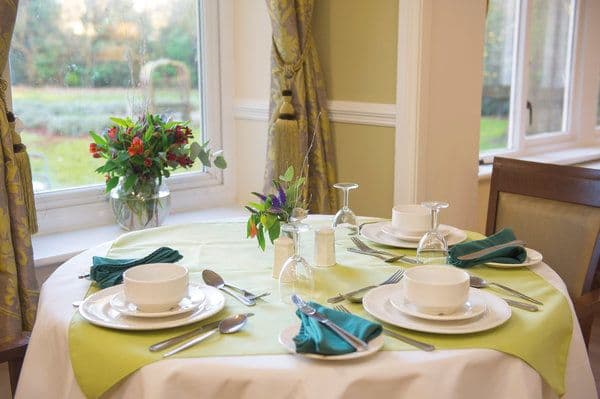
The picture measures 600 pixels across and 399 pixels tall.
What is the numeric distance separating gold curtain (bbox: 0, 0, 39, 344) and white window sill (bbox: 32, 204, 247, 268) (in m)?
0.23

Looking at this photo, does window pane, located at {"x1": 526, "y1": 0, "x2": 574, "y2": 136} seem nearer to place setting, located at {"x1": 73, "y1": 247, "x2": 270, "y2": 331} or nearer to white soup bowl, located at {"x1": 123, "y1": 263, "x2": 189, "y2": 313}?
place setting, located at {"x1": 73, "y1": 247, "x2": 270, "y2": 331}

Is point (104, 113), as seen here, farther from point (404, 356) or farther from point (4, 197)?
point (404, 356)

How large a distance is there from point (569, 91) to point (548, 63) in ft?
0.77

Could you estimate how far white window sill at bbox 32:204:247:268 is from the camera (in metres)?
2.43

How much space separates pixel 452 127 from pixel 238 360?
1.81m

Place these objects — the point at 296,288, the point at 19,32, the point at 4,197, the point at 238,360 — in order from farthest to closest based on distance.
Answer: the point at 19,32, the point at 4,197, the point at 296,288, the point at 238,360

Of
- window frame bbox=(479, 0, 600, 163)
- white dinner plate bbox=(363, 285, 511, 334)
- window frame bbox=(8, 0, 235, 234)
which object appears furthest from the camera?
window frame bbox=(479, 0, 600, 163)

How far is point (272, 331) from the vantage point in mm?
1322

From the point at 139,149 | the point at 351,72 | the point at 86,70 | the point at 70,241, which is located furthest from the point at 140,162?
the point at 351,72

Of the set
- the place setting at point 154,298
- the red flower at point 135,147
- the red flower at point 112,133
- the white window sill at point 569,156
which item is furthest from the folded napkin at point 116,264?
the white window sill at point 569,156

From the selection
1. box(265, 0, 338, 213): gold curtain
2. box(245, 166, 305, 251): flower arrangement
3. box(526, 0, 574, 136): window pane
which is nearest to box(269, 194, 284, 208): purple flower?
box(245, 166, 305, 251): flower arrangement

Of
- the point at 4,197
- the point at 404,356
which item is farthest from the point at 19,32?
the point at 404,356

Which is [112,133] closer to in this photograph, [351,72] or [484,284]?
[351,72]

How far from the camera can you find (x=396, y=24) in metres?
2.65
